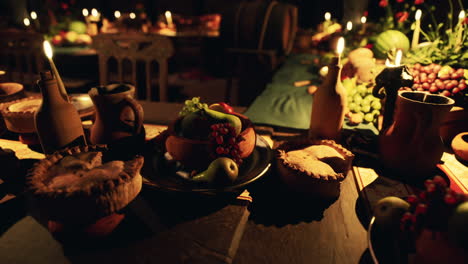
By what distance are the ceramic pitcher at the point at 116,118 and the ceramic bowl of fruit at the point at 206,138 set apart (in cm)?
14

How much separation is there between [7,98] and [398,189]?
5.60 ft

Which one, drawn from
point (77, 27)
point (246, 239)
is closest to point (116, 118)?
point (246, 239)

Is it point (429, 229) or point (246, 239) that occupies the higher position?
point (429, 229)

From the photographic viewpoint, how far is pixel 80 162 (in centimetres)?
77

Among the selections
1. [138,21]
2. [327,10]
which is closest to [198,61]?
[138,21]

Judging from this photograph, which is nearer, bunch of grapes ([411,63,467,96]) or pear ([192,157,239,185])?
pear ([192,157,239,185])

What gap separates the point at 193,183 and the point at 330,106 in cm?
67

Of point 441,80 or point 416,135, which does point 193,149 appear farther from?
point 441,80

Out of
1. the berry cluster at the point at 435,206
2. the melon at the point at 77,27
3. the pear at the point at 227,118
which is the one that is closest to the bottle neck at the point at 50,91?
the pear at the point at 227,118

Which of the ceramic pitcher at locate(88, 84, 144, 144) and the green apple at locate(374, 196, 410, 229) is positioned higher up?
the ceramic pitcher at locate(88, 84, 144, 144)

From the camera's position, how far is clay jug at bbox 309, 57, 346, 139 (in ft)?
3.98

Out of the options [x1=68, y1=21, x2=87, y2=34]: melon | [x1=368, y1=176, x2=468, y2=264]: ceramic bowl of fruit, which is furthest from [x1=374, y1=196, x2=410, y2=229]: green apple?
[x1=68, y1=21, x2=87, y2=34]: melon

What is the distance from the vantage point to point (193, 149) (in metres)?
0.92

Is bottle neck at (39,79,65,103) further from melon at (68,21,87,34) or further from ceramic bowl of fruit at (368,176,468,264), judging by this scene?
melon at (68,21,87,34)
